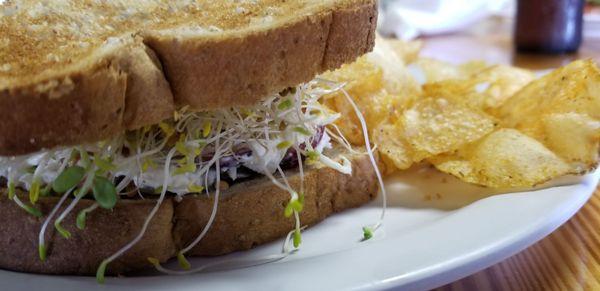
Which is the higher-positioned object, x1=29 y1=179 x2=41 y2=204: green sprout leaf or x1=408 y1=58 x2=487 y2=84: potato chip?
x1=29 y1=179 x2=41 y2=204: green sprout leaf

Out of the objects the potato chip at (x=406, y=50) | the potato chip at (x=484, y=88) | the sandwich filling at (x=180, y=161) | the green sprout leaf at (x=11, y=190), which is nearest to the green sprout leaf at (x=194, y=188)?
the sandwich filling at (x=180, y=161)

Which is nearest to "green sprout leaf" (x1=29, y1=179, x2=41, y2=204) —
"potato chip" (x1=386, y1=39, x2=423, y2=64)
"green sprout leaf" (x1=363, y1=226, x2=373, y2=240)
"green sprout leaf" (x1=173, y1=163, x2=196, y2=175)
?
"green sprout leaf" (x1=173, y1=163, x2=196, y2=175)

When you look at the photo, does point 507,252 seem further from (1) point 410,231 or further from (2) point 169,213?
(2) point 169,213

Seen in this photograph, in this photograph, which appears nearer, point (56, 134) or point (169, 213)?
point (56, 134)

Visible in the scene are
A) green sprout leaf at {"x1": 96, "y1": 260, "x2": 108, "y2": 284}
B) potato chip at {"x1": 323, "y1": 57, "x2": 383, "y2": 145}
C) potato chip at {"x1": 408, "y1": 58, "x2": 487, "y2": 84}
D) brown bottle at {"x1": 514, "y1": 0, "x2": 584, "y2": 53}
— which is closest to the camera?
green sprout leaf at {"x1": 96, "y1": 260, "x2": 108, "y2": 284}

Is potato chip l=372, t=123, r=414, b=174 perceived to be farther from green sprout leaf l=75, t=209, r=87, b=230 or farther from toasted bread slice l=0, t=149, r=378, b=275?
green sprout leaf l=75, t=209, r=87, b=230

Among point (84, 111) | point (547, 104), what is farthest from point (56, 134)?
point (547, 104)

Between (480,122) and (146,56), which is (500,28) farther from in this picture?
(146,56)
